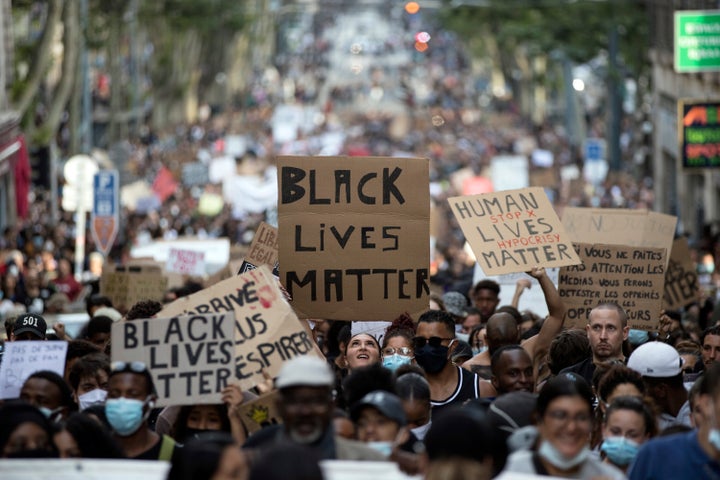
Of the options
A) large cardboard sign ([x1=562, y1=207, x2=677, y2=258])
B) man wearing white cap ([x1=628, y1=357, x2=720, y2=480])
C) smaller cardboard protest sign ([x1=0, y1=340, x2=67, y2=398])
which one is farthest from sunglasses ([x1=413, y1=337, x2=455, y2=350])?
large cardboard sign ([x1=562, y1=207, x2=677, y2=258])

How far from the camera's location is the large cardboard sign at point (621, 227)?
14.4 metres

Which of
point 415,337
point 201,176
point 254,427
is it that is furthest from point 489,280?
point 201,176

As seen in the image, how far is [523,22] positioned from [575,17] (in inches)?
216

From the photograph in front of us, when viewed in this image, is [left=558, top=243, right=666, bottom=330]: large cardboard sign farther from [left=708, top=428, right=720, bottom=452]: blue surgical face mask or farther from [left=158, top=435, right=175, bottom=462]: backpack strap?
[left=708, top=428, right=720, bottom=452]: blue surgical face mask

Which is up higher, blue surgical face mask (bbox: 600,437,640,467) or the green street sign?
the green street sign

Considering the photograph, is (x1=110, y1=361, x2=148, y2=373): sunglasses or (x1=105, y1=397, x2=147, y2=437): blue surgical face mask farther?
(x1=110, y1=361, x2=148, y2=373): sunglasses

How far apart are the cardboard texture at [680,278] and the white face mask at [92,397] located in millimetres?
7315

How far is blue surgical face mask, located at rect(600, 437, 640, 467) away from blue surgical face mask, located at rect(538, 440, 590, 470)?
0.78m

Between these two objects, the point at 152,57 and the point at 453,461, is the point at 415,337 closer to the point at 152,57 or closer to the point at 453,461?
the point at 453,461

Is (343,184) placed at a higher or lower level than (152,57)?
lower

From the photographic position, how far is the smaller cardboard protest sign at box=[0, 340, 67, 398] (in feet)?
29.2

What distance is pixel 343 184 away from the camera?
11406 millimetres

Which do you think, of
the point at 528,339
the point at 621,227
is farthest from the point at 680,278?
the point at 528,339

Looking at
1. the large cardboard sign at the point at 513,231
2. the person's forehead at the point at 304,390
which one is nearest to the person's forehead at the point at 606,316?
the large cardboard sign at the point at 513,231
